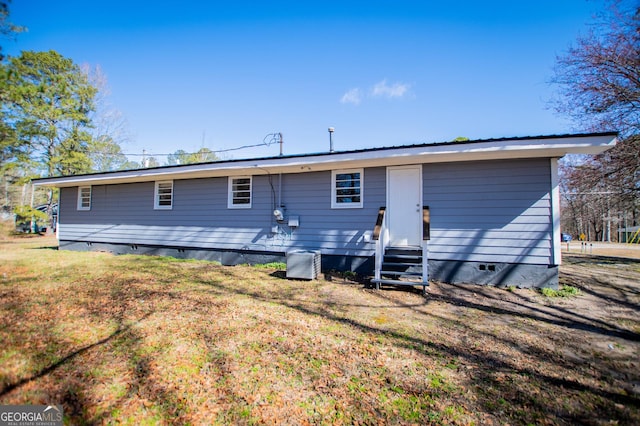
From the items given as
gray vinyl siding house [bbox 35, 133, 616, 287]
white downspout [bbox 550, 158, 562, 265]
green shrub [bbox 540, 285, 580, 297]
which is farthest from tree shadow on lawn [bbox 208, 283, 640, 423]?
white downspout [bbox 550, 158, 562, 265]

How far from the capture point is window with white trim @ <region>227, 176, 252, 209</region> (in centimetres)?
852

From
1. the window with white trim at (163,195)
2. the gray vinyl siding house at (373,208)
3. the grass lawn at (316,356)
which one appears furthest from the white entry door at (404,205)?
the window with white trim at (163,195)

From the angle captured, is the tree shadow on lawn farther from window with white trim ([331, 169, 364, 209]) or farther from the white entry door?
window with white trim ([331, 169, 364, 209])

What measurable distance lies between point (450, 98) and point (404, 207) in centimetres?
530

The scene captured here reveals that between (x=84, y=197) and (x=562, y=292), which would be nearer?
(x=562, y=292)

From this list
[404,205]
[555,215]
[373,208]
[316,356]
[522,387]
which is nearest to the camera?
[522,387]

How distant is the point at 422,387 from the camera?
2.51 metres

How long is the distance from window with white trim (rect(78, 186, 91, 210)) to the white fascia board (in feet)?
7.98

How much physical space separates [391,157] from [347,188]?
4.94 ft

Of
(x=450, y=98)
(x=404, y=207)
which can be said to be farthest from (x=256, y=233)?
(x=450, y=98)

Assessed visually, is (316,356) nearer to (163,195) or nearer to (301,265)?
(301,265)

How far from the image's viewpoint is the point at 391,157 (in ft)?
21.0

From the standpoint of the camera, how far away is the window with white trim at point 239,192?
8516mm

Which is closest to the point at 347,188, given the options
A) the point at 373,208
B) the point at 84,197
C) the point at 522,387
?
the point at 373,208
